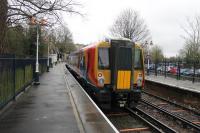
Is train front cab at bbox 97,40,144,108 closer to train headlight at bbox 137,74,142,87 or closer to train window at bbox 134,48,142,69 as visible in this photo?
train headlight at bbox 137,74,142,87

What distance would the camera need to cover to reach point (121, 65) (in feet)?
47.8

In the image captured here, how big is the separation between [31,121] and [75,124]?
1292mm

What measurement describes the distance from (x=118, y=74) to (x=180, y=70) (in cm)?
1643

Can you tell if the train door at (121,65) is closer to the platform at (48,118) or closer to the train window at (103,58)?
the train window at (103,58)

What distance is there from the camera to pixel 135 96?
15055mm

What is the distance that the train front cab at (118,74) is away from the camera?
14.5 meters

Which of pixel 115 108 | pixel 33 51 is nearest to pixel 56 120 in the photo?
pixel 115 108

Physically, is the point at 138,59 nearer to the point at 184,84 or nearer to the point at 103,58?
the point at 103,58

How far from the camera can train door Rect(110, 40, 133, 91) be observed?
14.4 m

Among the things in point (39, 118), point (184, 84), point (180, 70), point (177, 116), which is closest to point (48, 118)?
point (39, 118)

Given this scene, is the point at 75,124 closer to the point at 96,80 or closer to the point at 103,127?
the point at 103,127

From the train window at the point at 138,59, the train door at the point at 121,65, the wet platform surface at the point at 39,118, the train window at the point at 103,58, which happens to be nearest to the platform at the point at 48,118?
the wet platform surface at the point at 39,118

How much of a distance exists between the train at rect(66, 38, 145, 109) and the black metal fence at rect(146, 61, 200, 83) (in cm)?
1181

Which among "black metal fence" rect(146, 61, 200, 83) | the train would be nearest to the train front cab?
the train
